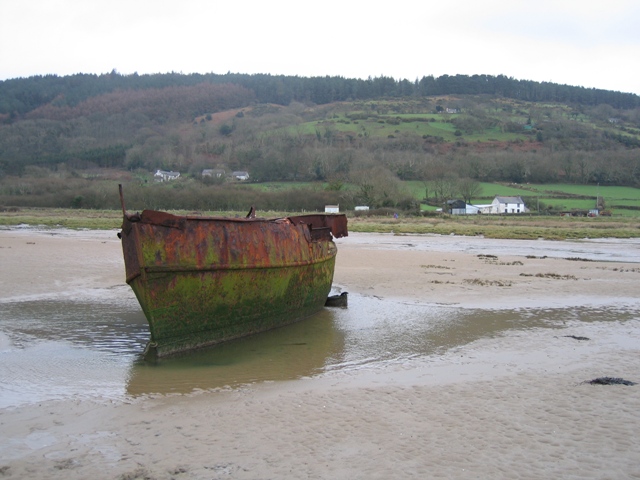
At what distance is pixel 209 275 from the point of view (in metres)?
8.98

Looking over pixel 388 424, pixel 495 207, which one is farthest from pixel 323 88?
pixel 388 424

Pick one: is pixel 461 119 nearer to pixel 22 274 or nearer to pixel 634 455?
pixel 22 274

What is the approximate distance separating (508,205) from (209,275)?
231 ft

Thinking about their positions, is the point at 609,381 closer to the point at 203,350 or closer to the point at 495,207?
the point at 203,350

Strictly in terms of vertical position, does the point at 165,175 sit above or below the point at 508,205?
above

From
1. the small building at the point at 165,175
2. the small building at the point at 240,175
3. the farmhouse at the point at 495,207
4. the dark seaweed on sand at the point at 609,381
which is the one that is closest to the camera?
the dark seaweed on sand at the point at 609,381

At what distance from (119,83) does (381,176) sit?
137 m

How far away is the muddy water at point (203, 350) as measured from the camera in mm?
7527

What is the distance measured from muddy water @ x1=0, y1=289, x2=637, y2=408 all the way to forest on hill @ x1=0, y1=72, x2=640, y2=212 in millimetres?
53809

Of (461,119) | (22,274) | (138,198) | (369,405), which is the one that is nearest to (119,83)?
(461,119)

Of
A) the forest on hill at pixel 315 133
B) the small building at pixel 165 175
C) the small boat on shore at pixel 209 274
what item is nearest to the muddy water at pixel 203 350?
the small boat on shore at pixel 209 274

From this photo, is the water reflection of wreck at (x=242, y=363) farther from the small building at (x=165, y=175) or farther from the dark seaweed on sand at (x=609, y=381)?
the small building at (x=165, y=175)

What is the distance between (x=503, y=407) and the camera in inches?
261

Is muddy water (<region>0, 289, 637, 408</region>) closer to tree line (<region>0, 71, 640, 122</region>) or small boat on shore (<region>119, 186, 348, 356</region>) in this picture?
small boat on shore (<region>119, 186, 348, 356</region>)
